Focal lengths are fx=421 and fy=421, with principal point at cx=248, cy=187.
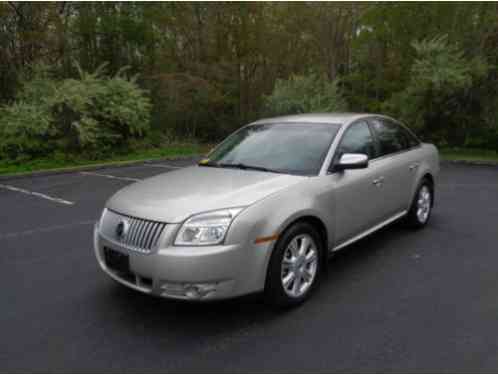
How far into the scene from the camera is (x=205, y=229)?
10.1 feet

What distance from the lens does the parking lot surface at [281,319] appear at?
2859 millimetres

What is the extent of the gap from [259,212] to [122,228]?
1.10m

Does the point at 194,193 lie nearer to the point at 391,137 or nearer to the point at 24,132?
the point at 391,137

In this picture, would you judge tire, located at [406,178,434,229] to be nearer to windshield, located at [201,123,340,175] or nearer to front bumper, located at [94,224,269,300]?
windshield, located at [201,123,340,175]

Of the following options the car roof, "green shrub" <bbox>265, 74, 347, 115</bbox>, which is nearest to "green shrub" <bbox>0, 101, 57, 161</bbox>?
"green shrub" <bbox>265, 74, 347, 115</bbox>

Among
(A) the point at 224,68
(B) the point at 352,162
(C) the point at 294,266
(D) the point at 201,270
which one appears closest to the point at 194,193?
(D) the point at 201,270

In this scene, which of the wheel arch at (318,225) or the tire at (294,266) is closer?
the tire at (294,266)

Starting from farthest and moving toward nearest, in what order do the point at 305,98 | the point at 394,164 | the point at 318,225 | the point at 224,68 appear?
the point at 224,68, the point at 305,98, the point at 394,164, the point at 318,225

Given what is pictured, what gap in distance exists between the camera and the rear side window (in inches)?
193

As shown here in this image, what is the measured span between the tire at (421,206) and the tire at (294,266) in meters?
2.21

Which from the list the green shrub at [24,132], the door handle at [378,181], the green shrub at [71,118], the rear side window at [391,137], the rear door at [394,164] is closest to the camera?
the door handle at [378,181]

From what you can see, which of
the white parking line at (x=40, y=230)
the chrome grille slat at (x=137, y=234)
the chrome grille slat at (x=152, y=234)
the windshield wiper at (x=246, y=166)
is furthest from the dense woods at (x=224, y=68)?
the chrome grille slat at (x=152, y=234)

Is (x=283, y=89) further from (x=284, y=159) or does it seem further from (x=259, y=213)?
(x=259, y=213)

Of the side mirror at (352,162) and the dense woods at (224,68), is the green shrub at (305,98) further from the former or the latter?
the side mirror at (352,162)
